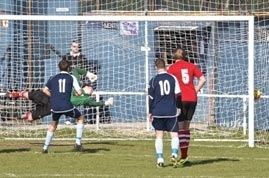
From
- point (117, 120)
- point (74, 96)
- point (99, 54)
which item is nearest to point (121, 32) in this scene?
point (99, 54)

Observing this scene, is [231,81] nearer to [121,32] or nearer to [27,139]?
[121,32]

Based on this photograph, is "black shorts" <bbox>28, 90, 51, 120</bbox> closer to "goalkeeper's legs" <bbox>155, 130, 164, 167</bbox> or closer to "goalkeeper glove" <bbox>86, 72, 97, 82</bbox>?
"goalkeeper glove" <bbox>86, 72, 97, 82</bbox>

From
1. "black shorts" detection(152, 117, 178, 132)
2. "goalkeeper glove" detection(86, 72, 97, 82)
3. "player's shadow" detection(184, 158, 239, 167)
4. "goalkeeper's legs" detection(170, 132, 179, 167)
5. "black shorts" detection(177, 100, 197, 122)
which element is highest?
"goalkeeper glove" detection(86, 72, 97, 82)

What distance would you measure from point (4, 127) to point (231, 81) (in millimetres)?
5960

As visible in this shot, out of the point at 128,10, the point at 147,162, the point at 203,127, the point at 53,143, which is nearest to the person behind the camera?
the point at 147,162

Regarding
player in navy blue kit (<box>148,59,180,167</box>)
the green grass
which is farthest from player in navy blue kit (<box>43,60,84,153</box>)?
player in navy blue kit (<box>148,59,180,167</box>)

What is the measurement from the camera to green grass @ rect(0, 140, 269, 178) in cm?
1364

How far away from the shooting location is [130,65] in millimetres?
23000

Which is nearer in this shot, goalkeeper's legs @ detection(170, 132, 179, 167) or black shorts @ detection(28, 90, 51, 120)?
goalkeeper's legs @ detection(170, 132, 179, 167)

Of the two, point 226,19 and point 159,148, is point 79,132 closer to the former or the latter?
point 159,148

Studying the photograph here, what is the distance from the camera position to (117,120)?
22484mm

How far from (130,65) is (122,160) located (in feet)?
24.8

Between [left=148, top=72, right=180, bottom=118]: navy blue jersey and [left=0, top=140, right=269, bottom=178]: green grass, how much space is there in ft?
3.04

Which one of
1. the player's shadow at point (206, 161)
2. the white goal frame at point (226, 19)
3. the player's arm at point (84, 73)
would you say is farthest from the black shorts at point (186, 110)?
the player's arm at point (84, 73)
